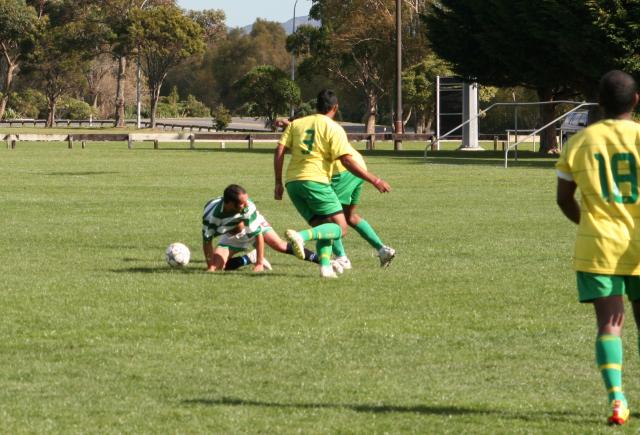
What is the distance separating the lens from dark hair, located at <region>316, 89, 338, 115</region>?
12.3 metres

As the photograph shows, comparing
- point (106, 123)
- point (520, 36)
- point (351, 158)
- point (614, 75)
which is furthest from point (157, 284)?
point (106, 123)

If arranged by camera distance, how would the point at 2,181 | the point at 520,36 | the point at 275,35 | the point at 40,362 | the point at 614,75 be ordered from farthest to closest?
the point at 275,35, the point at 520,36, the point at 2,181, the point at 40,362, the point at 614,75

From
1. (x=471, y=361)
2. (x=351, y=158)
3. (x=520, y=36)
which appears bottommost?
(x=471, y=361)

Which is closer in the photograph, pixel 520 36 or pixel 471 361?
pixel 471 361

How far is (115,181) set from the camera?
101 ft

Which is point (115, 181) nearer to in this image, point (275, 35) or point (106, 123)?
point (106, 123)

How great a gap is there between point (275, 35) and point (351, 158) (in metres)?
144

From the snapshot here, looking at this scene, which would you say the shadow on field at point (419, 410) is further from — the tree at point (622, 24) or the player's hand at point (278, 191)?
the tree at point (622, 24)

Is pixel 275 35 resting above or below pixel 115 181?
above

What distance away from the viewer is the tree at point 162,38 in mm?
86812

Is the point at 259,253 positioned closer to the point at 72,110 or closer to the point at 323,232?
the point at 323,232

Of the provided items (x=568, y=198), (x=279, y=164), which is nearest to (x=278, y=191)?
(x=279, y=164)

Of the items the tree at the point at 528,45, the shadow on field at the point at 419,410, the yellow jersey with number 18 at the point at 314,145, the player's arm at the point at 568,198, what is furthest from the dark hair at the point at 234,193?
the tree at the point at 528,45

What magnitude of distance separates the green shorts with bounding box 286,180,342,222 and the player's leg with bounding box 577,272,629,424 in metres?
6.08
